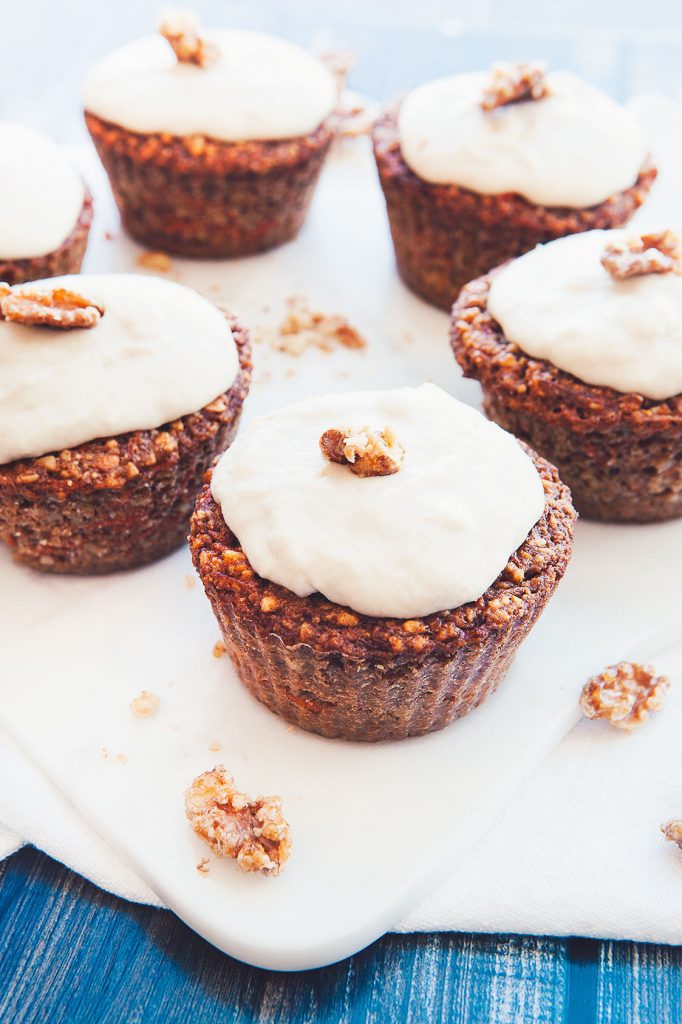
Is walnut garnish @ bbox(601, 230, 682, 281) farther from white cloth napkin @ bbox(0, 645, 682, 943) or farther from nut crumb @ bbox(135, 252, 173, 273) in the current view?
Answer: nut crumb @ bbox(135, 252, 173, 273)

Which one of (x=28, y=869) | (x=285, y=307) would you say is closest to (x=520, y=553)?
(x=28, y=869)

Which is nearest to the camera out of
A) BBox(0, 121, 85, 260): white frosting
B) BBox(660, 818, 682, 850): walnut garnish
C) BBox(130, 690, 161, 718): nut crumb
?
BBox(660, 818, 682, 850): walnut garnish

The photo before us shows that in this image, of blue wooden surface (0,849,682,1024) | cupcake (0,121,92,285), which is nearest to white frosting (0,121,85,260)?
cupcake (0,121,92,285)

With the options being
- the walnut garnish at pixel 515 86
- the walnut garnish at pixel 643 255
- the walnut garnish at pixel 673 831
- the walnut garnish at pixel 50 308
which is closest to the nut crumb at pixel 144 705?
the walnut garnish at pixel 50 308

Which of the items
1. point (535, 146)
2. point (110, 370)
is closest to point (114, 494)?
point (110, 370)

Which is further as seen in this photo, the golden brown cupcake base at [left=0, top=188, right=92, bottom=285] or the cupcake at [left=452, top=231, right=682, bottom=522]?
the golden brown cupcake base at [left=0, top=188, right=92, bottom=285]

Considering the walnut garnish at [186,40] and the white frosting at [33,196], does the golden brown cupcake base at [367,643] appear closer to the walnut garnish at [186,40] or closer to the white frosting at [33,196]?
the white frosting at [33,196]

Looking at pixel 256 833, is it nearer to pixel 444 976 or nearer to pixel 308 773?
pixel 308 773
